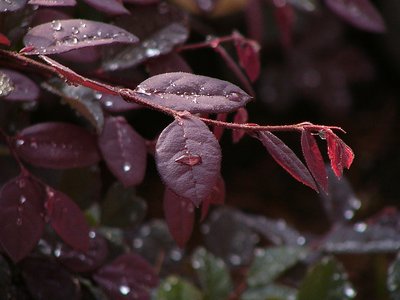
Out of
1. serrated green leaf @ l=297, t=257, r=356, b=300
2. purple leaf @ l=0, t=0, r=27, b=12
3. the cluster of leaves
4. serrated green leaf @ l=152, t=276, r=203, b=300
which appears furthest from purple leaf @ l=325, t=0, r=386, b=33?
purple leaf @ l=0, t=0, r=27, b=12

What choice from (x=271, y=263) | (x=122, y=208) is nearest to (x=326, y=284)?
(x=271, y=263)

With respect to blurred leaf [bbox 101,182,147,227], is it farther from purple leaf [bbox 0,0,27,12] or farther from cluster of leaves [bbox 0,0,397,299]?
purple leaf [bbox 0,0,27,12]

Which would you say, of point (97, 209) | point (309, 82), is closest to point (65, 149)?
point (97, 209)

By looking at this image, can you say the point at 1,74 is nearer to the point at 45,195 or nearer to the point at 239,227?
the point at 45,195

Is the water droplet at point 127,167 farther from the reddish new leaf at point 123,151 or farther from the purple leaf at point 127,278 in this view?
the purple leaf at point 127,278

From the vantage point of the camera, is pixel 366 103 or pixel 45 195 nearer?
pixel 45 195
